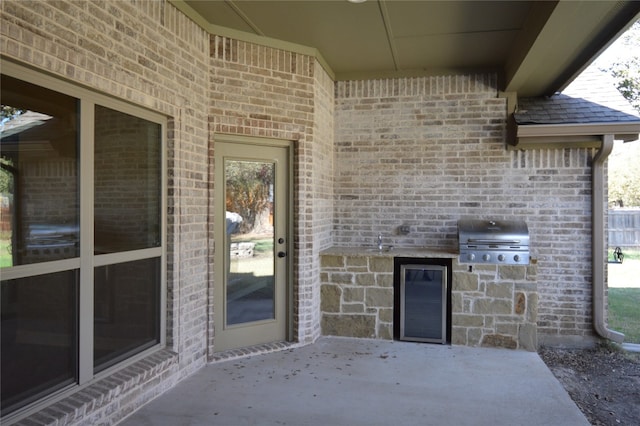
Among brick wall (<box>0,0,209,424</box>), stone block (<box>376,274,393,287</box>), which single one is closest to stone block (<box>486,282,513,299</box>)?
stone block (<box>376,274,393,287</box>)

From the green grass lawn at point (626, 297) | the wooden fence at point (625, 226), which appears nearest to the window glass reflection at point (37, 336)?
the green grass lawn at point (626, 297)

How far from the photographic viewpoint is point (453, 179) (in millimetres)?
5613

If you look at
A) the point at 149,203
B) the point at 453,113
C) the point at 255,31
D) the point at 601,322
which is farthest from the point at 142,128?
the point at 601,322

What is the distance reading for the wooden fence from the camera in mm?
11125

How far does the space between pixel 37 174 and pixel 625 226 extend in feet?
41.2

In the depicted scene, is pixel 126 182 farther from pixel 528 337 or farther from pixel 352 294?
pixel 528 337

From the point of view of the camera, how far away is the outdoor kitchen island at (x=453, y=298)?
487cm

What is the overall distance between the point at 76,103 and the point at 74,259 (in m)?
0.97

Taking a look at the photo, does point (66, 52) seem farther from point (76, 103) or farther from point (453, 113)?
point (453, 113)

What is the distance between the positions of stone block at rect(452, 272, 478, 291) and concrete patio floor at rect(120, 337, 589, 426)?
0.65m

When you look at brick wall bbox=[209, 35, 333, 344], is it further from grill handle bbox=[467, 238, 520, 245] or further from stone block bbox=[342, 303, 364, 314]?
grill handle bbox=[467, 238, 520, 245]

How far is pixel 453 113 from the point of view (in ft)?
18.4

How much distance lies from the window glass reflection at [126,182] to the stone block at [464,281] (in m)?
3.12

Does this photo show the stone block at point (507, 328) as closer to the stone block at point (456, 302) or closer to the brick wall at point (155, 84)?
the stone block at point (456, 302)
